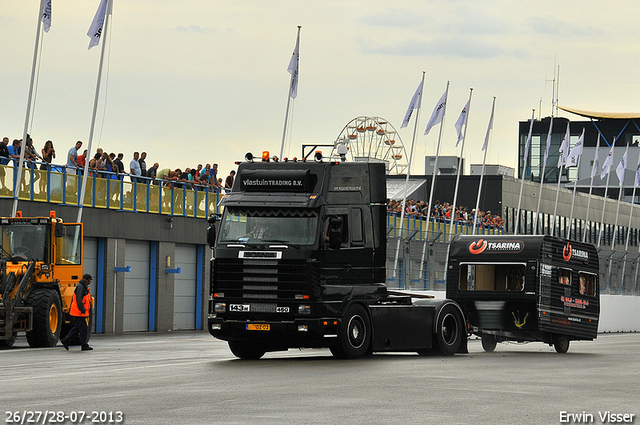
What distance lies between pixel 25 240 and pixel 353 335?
9072 millimetres

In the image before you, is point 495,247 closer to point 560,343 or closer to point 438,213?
point 560,343

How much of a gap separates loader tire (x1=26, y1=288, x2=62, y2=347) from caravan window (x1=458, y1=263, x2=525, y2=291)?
9.58 m

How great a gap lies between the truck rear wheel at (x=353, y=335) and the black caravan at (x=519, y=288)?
4.79 m

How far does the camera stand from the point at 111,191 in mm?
35438

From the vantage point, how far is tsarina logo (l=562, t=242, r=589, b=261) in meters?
27.9

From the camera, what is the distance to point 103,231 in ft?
116

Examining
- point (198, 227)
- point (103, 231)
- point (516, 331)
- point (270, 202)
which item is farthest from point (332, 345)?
point (198, 227)

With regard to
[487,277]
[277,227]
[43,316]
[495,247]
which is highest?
[277,227]

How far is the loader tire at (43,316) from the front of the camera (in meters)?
25.3

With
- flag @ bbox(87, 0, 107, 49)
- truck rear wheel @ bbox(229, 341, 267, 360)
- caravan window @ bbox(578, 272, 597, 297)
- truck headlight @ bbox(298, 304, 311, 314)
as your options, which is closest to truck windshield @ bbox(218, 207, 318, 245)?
truck headlight @ bbox(298, 304, 311, 314)

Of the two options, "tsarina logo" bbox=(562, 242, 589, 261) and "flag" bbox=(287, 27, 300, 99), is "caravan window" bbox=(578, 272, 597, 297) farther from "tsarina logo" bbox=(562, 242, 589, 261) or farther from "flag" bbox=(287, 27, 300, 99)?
"flag" bbox=(287, 27, 300, 99)

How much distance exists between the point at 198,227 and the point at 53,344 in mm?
14874

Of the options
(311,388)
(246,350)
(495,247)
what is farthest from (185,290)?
(311,388)

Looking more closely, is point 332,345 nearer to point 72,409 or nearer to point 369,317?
point 369,317
